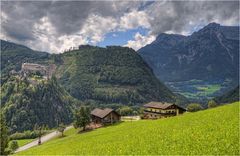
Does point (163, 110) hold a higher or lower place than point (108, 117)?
higher

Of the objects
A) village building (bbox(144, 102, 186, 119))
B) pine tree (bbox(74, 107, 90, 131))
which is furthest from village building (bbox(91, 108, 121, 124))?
village building (bbox(144, 102, 186, 119))

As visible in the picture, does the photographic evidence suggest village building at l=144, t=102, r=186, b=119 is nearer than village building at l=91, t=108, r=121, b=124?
No

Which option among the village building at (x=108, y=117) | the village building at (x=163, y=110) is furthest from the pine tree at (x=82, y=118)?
the village building at (x=163, y=110)

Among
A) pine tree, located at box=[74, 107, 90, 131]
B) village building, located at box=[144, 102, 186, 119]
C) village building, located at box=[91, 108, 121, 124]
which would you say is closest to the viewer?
pine tree, located at box=[74, 107, 90, 131]

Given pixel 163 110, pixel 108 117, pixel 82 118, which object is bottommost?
pixel 108 117

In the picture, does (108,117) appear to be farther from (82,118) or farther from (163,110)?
(163,110)

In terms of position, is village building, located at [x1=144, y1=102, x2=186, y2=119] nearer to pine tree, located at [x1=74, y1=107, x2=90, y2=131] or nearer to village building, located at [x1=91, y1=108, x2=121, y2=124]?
village building, located at [x1=91, y1=108, x2=121, y2=124]

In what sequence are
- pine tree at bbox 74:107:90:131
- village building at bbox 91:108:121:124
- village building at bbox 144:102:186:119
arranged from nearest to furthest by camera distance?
pine tree at bbox 74:107:90:131
village building at bbox 91:108:121:124
village building at bbox 144:102:186:119

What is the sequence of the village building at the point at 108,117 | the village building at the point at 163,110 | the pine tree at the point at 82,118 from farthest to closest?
the village building at the point at 163,110 < the village building at the point at 108,117 < the pine tree at the point at 82,118

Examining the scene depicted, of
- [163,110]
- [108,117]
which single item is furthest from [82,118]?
[163,110]

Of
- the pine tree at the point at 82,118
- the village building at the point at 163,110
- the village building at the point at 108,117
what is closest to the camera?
the pine tree at the point at 82,118

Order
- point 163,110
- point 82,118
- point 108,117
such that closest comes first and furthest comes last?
point 82,118 → point 108,117 → point 163,110

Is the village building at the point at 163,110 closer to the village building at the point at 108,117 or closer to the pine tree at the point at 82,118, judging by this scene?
the village building at the point at 108,117

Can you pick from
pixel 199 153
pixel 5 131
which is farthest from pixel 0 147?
pixel 199 153
